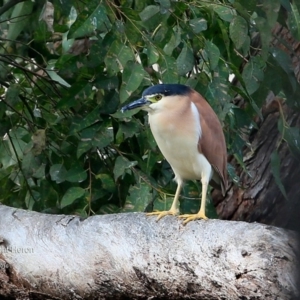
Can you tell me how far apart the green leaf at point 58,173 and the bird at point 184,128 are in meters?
0.44

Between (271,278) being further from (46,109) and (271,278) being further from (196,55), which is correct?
(46,109)

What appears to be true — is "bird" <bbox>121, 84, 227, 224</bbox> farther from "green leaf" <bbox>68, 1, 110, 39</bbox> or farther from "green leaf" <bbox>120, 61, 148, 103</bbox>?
"green leaf" <bbox>68, 1, 110, 39</bbox>

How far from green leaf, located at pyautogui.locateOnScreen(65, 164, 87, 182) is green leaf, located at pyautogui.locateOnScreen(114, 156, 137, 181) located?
0.16 m

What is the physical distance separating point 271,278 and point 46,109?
1886mm

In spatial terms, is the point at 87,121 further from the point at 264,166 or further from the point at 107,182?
the point at 264,166

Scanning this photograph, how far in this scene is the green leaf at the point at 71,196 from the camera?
3.38m

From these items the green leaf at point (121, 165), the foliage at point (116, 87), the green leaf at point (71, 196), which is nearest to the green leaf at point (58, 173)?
the foliage at point (116, 87)

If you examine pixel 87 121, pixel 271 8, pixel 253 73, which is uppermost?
pixel 271 8

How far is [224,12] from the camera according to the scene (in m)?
3.17

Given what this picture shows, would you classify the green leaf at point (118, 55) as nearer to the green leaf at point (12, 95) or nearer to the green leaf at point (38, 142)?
the green leaf at point (38, 142)

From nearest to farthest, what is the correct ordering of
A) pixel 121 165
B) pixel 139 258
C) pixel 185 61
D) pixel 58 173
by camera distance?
pixel 139 258 → pixel 185 61 → pixel 121 165 → pixel 58 173

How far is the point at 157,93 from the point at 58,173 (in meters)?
0.59

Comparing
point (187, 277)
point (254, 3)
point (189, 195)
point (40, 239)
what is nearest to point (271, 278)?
point (187, 277)

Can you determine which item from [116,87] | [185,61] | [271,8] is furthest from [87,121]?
[271,8]
